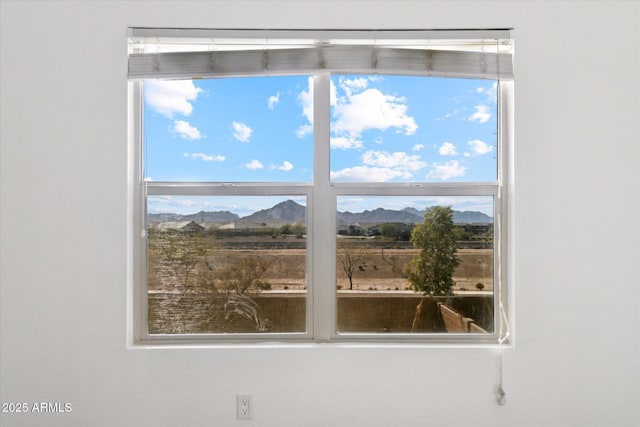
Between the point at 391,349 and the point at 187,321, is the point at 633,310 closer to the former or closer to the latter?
the point at 391,349

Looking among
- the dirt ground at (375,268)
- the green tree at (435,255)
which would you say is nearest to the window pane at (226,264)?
the dirt ground at (375,268)

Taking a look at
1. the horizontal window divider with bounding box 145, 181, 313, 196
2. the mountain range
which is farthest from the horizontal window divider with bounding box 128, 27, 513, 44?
the mountain range

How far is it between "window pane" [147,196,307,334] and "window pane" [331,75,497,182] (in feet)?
1.37

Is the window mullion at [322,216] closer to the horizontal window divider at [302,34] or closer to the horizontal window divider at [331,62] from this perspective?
the horizontal window divider at [331,62]

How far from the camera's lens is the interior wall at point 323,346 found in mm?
2234

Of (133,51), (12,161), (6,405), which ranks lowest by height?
(6,405)

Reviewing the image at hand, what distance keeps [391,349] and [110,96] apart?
193cm

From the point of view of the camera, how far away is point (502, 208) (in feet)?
7.72

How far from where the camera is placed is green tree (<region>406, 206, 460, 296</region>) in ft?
7.76

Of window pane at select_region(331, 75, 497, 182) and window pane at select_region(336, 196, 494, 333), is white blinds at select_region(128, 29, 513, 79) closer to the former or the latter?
window pane at select_region(331, 75, 497, 182)

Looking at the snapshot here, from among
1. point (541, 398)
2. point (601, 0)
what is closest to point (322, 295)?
point (541, 398)

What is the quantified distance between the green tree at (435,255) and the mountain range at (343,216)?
2.0 inches

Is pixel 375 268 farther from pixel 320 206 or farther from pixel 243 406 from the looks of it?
pixel 243 406

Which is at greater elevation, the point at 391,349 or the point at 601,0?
the point at 601,0
